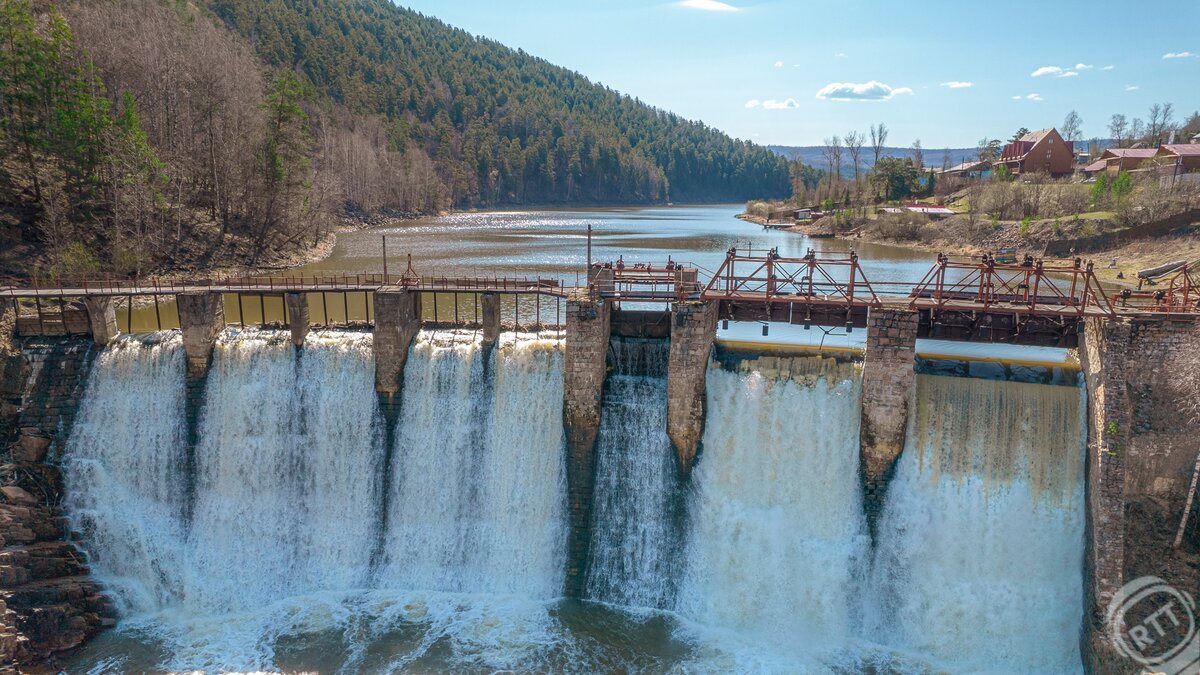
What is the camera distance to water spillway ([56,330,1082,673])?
23.2 meters

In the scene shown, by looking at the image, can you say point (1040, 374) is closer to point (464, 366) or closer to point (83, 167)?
point (464, 366)

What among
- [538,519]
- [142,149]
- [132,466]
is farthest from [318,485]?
[142,149]

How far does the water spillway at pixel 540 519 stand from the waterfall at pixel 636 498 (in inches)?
3.2

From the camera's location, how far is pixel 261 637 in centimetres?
2433

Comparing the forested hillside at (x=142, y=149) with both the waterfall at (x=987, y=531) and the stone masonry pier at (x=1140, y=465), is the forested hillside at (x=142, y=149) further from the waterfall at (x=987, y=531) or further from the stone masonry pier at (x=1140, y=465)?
the stone masonry pier at (x=1140, y=465)

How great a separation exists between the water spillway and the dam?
0.10 meters

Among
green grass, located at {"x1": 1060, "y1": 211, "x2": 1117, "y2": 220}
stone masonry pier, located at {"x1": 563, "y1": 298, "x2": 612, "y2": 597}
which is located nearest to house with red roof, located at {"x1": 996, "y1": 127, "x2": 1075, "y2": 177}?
green grass, located at {"x1": 1060, "y1": 211, "x2": 1117, "y2": 220}

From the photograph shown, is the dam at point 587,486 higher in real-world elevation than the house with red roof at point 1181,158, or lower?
lower

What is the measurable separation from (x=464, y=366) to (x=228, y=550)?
11.6m

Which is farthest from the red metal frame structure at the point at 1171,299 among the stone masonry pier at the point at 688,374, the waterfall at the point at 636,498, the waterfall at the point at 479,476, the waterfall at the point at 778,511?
the waterfall at the point at 479,476

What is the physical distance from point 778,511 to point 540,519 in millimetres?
8843

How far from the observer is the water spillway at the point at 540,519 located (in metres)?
23.2

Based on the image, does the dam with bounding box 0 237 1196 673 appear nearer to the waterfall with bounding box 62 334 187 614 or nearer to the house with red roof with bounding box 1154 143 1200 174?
the waterfall with bounding box 62 334 187 614

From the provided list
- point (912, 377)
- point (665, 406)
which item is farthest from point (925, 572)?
point (665, 406)
